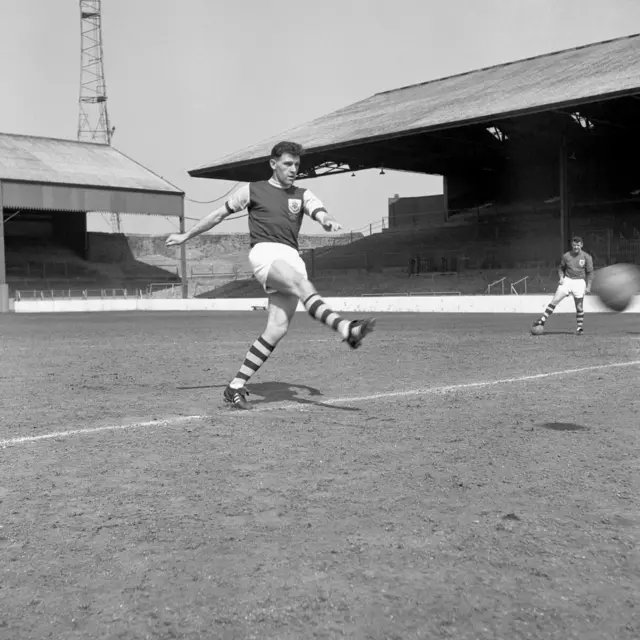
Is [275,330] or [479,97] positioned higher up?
[479,97]

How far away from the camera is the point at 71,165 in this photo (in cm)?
5322

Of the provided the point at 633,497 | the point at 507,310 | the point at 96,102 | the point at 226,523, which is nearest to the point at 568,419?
the point at 633,497

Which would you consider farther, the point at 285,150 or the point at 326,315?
the point at 285,150

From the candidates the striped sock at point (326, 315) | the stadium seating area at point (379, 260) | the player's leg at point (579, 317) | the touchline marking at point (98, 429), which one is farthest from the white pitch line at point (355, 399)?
the stadium seating area at point (379, 260)

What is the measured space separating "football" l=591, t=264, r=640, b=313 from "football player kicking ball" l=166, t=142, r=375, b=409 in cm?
779

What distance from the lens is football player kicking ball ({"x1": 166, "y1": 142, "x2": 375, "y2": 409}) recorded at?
6.39m

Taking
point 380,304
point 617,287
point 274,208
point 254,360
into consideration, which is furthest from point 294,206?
point 380,304

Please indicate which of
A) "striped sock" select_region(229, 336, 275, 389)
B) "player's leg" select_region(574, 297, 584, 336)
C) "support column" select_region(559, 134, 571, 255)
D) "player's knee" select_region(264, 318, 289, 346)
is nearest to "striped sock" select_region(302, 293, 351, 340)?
"player's knee" select_region(264, 318, 289, 346)

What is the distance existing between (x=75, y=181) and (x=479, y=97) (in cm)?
2653

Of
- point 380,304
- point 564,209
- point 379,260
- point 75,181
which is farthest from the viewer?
point 75,181

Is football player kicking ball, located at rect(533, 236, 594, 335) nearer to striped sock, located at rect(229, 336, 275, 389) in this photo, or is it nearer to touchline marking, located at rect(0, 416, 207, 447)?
striped sock, located at rect(229, 336, 275, 389)

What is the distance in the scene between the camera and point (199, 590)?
8.54ft

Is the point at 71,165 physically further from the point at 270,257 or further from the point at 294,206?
the point at 270,257

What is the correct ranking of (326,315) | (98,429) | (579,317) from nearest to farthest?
(98,429), (326,315), (579,317)
